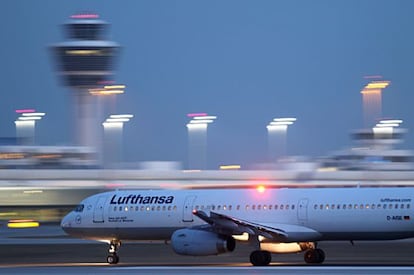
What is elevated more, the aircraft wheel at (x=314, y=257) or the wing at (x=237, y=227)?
the wing at (x=237, y=227)

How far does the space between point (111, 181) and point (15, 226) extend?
3207 cm

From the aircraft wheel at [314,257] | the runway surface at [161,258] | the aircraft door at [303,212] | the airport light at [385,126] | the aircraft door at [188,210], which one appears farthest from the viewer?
the airport light at [385,126]

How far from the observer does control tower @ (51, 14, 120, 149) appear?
4894 inches

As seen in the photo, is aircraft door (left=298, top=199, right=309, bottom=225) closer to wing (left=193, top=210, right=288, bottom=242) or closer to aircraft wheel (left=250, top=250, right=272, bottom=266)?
wing (left=193, top=210, right=288, bottom=242)

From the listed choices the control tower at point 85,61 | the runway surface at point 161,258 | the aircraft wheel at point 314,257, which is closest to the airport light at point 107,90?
the control tower at point 85,61

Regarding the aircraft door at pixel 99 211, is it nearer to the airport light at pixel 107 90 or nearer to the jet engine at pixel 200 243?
the jet engine at pixel 200 243

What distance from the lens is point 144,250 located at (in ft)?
153

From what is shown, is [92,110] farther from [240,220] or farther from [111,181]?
[240,220]

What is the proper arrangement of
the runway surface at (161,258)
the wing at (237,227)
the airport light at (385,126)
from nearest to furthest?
the runway surface at (161,258) → the wing at (237,227) → the airport light at (385,126)

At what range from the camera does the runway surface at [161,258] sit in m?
28.0

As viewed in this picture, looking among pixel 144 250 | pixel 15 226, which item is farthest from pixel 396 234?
pixel 15 226

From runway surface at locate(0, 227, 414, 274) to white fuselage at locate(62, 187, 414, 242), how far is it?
110 centimetres

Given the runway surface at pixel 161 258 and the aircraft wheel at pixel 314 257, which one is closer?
the runway surface at pixel 161 258

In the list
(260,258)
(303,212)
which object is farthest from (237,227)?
(303,212)
